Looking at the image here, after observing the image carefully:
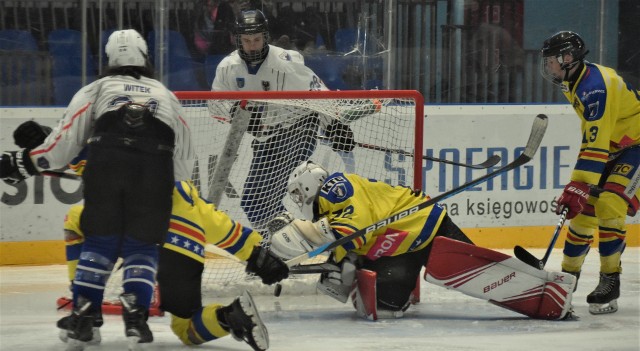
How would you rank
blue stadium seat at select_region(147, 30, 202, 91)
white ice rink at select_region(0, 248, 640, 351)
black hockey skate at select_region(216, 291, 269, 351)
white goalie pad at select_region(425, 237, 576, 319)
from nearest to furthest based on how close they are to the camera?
black hockey skate at select_region(216, 291, 269, 351), white ice rink at select_region(0, 248, 640, 351), white goalie pad at select_region(425, 237, 576, 319), blue stadium seat at select_region(147, 30, 202, 91)

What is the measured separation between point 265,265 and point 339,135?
1.58 meters

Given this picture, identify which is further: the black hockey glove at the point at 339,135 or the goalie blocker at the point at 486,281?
the black hockey glove at the point at 339,135

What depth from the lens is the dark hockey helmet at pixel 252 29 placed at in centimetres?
534

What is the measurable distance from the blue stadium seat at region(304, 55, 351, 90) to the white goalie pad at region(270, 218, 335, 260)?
2.33 m

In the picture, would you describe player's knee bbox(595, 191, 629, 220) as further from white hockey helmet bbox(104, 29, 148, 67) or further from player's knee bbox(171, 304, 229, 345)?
white hockey helmet bbox(104, 29, 148, 67)

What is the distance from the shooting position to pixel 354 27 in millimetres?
6746

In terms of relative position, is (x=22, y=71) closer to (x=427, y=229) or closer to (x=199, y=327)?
(x=427, y=229)

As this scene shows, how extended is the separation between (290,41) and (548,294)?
2679mm

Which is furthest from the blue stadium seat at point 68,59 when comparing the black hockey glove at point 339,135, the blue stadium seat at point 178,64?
the black hockey glove at point 339,135

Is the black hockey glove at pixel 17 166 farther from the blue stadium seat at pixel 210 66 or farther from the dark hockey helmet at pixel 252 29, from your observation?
the blue stadium seat at pixel 210 66

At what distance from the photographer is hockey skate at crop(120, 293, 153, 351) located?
138 inches

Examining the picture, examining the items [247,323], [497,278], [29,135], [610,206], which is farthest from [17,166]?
[610,206]

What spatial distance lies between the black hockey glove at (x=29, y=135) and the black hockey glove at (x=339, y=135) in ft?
5.68

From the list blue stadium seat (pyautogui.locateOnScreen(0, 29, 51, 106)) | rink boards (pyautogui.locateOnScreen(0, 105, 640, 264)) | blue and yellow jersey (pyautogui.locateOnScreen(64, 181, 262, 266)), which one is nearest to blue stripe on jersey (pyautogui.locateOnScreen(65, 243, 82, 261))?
blue and yellow jersey (pyautogui.locateOnScreen(64, 181, 262, 266))
